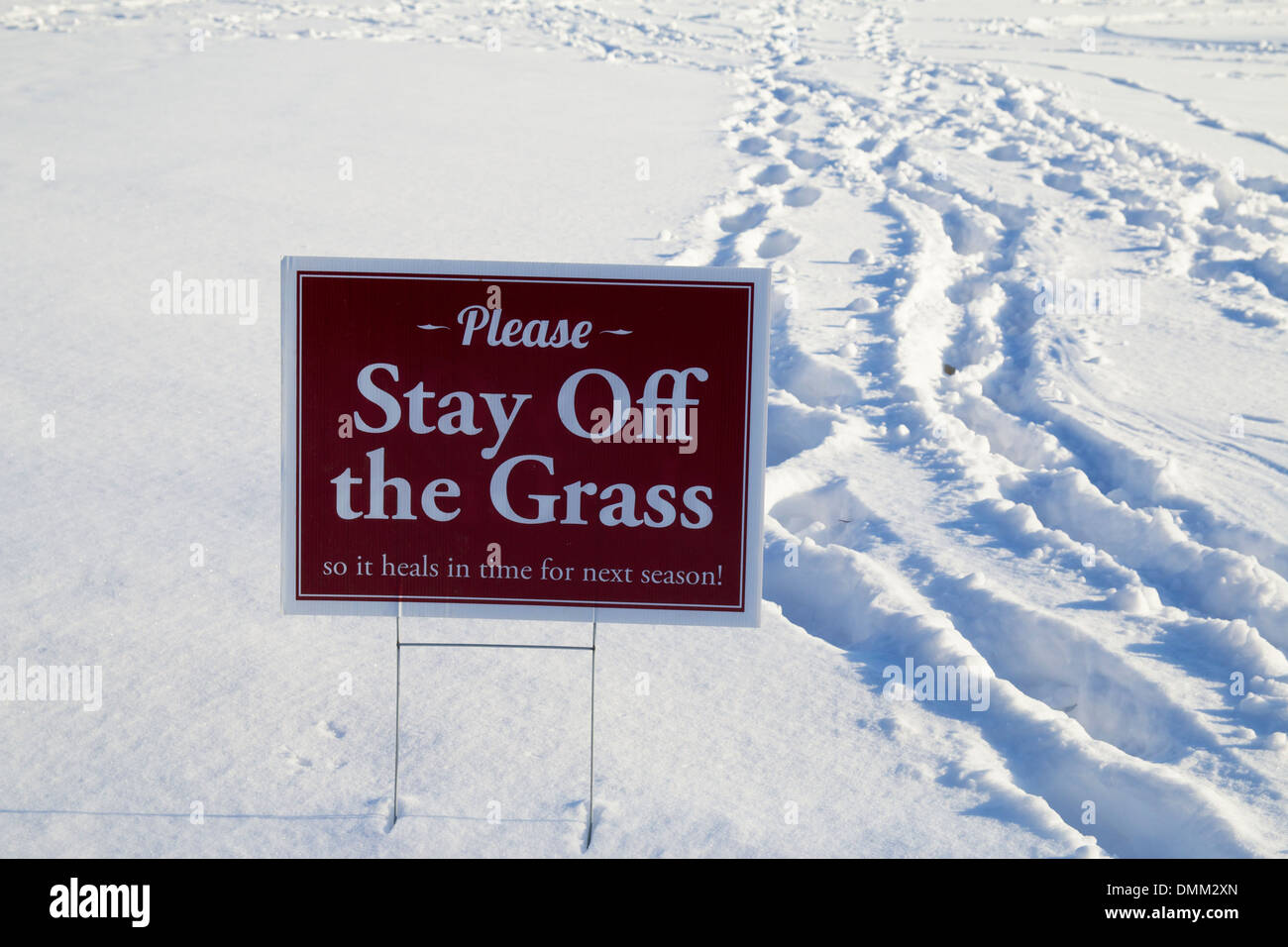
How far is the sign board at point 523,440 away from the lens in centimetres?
266

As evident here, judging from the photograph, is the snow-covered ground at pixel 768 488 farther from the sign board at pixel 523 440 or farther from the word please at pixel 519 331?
the word please at pixel 519 331

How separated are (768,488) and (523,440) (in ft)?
6.04

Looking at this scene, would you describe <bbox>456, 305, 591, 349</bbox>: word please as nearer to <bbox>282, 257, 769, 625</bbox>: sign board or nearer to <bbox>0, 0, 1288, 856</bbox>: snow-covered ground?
<bbox>282, 257, 769, 625</bbox>: sign board

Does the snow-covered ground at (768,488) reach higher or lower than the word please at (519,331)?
lower

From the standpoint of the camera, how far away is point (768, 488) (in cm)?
440

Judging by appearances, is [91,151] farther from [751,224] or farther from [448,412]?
[448,412]

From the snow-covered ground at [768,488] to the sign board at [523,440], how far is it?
53 cm

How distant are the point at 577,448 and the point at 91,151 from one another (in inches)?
260

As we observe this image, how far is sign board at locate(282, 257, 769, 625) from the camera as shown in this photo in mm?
2664

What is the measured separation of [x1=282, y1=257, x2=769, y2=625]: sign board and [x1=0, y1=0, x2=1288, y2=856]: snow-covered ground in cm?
53

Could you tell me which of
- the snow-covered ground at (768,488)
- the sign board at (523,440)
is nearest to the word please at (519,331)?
the sign board at (523,440)

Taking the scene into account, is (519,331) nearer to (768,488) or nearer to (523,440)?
(523,440)

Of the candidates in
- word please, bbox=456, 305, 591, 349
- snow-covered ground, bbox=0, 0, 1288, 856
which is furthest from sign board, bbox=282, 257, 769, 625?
snow-covered ground, bbox=0, 0, 1288, 856

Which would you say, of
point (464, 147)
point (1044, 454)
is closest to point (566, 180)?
point (464, 147)
